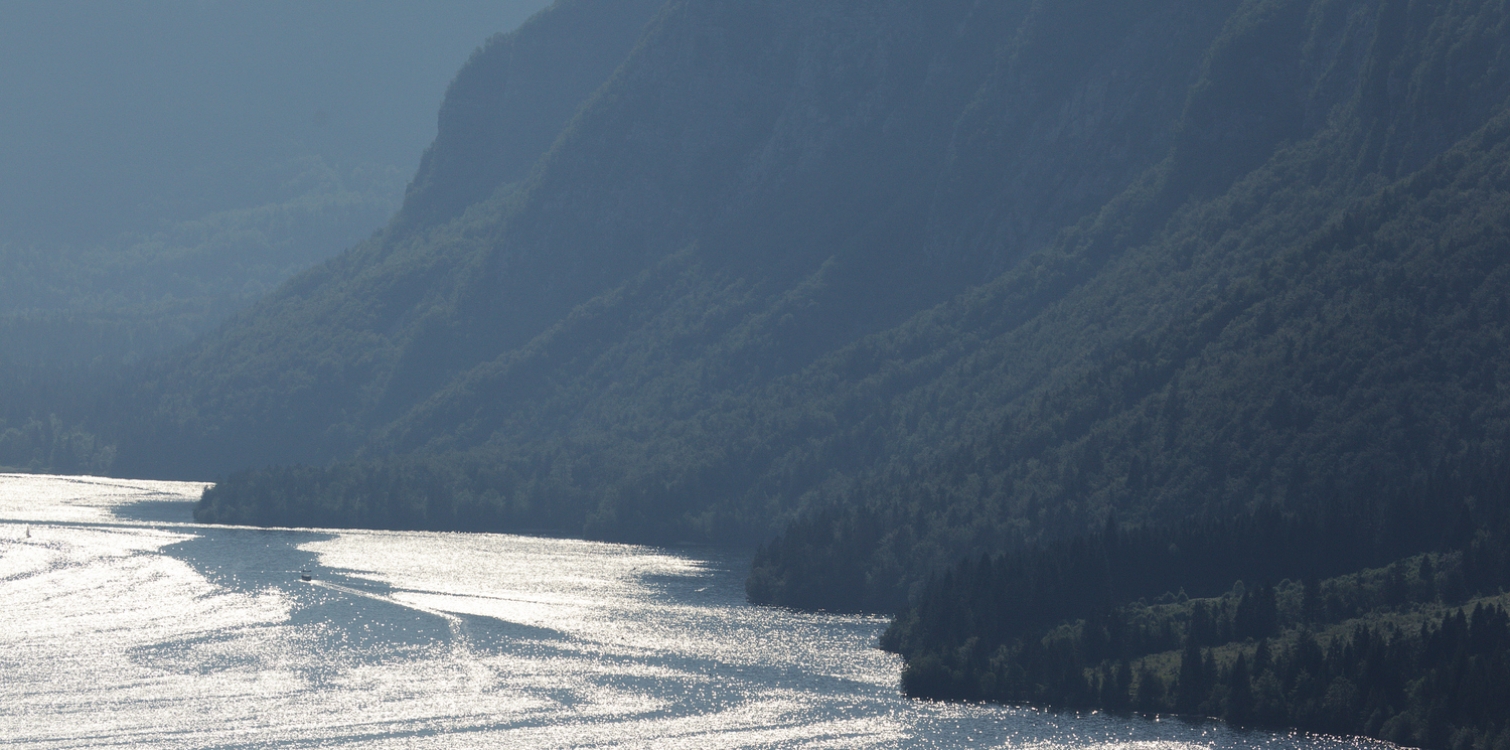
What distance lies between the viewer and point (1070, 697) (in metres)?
192

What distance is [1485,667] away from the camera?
170 m

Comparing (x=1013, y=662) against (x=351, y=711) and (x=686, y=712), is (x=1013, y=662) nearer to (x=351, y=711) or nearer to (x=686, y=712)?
(x=686, y=712)

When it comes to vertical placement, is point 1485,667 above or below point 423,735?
above

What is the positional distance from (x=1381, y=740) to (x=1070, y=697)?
105ft

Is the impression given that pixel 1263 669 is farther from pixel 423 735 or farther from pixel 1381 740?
pixel 423 735

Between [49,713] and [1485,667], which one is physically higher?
[1485,667]

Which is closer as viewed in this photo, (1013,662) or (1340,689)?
(1340,689)

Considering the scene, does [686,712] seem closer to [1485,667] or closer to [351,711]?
[351,711]

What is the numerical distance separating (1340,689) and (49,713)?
12124cm

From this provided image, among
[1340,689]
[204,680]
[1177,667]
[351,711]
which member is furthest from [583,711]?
[1340,689]

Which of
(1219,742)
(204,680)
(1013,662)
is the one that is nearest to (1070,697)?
(1013,662)

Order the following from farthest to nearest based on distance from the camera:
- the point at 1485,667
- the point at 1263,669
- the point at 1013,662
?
the point at 1013,662 → the point at 1263,669 → the point at 1485,667

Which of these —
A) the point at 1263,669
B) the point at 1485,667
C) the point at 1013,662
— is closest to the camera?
the point at 1485,667

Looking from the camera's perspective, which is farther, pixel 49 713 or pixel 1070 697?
pixel 1070 697
